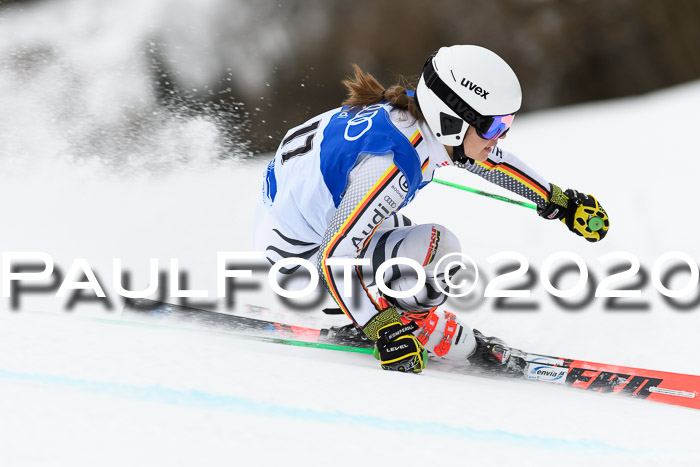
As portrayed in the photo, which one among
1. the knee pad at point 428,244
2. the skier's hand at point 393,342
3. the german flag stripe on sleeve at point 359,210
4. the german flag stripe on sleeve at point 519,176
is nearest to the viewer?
the german flag stripe on sleeve at point 359,210

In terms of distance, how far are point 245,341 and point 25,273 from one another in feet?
3.70

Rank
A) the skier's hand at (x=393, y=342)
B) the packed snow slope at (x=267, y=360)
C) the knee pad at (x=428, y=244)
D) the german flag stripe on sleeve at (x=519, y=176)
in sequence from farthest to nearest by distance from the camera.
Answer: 1. the german flag stripe on sleeve at (x=519, y=176)
2. the knee pad at (x=428, y=244)
3. the skier's hand at (x=393, y=342)
4. the packed snow slope at (x=267, y=360)

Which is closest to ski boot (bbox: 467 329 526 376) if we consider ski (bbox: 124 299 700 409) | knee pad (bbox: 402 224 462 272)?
ski (bbox: 124 299 700 409)

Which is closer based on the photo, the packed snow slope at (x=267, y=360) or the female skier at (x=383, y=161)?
the packed snow slope at (x=267, y=360)

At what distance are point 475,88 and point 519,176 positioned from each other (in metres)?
0.64

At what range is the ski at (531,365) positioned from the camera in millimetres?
2070

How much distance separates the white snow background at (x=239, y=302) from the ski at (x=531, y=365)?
0.40 feet

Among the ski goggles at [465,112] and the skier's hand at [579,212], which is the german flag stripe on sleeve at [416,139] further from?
the skier's hand at [579,212]

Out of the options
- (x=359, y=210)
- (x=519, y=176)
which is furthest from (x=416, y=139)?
(x=519, y=176)

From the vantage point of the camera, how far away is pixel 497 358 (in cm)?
226

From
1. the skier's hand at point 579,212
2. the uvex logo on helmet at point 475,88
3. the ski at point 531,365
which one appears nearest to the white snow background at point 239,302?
the ski at point 531,365

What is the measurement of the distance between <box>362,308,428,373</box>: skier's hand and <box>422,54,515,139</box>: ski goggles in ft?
1.64

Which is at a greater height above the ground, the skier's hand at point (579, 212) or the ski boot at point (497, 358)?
the skier's hand at point (579, 212)

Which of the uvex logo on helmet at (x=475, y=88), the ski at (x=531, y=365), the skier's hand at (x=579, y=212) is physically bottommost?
the ski at (x=531, y=365)
